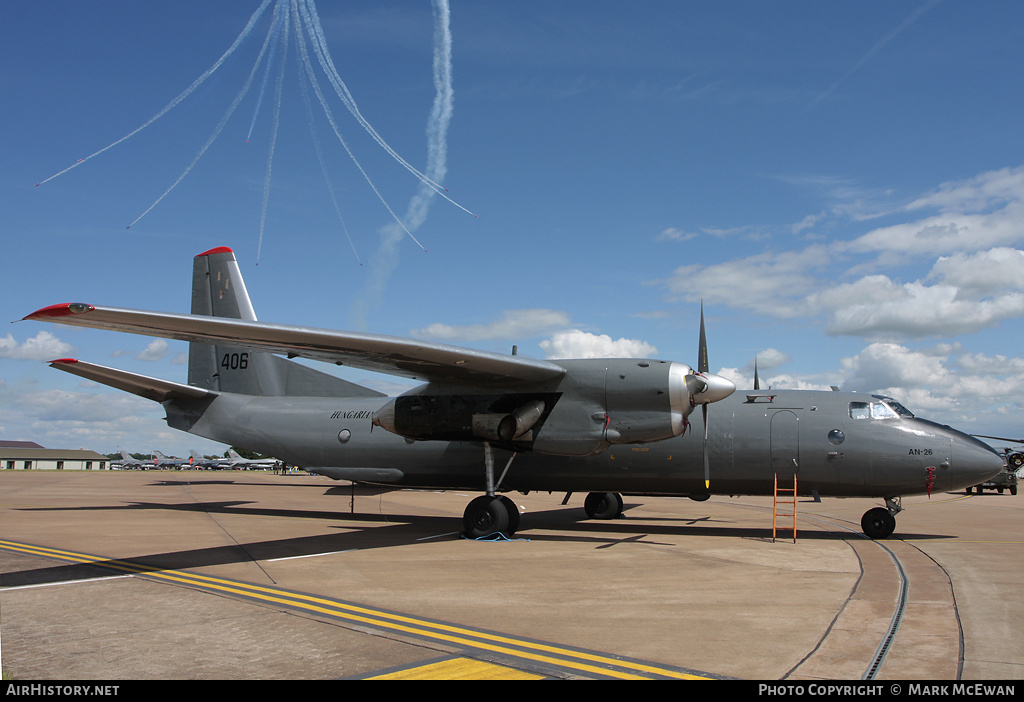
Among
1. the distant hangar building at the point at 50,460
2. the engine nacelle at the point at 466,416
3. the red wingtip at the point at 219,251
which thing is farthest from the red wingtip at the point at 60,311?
the distant hangar building at the point at 50,460

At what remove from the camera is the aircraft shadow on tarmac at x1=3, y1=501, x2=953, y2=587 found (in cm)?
1105

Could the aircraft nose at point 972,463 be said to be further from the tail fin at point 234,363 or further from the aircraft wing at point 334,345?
the tail fin at point 234,363

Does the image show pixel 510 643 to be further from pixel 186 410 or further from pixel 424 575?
pixel 186 410

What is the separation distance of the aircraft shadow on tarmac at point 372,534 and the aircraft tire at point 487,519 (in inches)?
30.3

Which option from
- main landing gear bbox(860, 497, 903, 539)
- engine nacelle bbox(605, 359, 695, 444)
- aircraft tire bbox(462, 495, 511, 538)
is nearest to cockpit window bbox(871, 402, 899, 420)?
main landing gear bbox(860, 497, 903, 539)

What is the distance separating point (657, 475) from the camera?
16312mm

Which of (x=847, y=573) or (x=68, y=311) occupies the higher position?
(x=68, y=311)

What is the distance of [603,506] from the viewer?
65.4 feet

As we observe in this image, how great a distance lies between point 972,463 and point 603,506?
29.8 feet

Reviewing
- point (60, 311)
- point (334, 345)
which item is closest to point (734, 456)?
point (334, 345)

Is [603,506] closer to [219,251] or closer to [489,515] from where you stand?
[489,515]

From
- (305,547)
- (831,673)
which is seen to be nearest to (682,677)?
(831,673)

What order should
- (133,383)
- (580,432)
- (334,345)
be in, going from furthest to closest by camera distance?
(133,383) < (580,432) < (334,345)

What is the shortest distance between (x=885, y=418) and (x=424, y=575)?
11.1m
